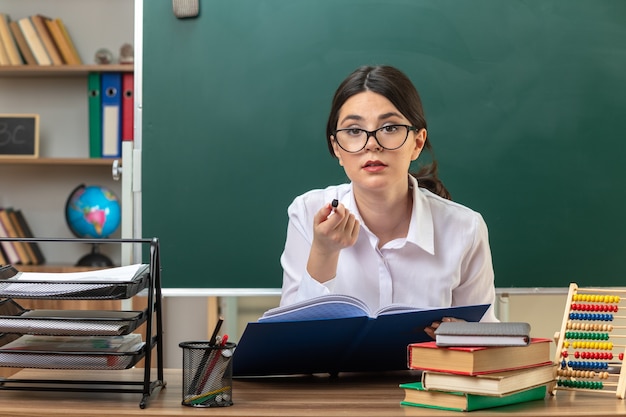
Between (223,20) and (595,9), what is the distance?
1232mm

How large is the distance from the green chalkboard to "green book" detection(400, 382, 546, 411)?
1432 millimetres

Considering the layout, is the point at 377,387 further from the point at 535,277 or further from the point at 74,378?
the point at 535,277

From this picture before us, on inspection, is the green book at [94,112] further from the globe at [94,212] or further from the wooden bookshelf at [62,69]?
the globe at [94,212]

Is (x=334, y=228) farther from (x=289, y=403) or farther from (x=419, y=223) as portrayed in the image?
(x=289, y=403)

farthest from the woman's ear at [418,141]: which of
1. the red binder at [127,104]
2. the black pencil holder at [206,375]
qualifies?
the red binder at [127,104]

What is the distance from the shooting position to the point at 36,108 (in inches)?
156

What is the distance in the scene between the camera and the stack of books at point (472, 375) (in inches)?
47.6

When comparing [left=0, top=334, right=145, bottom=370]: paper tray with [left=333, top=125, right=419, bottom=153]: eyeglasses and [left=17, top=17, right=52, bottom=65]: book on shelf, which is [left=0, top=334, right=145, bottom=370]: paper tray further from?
[left=17, top=17, right=52, bottom=65]: book on shelf

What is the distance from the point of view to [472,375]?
1204 mm

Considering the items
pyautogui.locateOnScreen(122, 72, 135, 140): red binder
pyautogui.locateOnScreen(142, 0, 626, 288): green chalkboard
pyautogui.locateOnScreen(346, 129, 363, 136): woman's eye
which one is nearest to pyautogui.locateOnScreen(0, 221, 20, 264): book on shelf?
pyautogui.locateOnScreen(122, 72, 135, 140): red binder

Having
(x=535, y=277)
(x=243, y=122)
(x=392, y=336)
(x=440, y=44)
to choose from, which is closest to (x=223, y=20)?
(x=243, y=122)

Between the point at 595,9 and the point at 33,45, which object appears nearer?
the point at 595,9

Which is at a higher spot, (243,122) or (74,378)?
(243,122)

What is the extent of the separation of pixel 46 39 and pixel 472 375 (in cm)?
309
